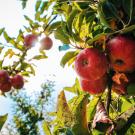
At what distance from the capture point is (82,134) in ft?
3.87

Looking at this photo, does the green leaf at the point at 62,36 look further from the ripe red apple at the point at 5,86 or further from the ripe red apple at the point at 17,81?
the ripe red apple at the point at 17,81

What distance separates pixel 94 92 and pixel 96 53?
202 millimetres

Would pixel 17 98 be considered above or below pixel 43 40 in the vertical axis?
below

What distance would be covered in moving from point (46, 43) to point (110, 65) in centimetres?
245

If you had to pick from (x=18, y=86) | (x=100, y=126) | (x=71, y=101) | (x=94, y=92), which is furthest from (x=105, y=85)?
(x=18, y=86)

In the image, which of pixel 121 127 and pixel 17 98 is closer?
pixel 121 127

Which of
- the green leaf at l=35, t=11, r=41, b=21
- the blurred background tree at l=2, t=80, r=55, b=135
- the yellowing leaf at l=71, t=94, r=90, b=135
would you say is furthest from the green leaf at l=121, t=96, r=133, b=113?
the blurred background tree at l=2, t=80, r=55, b=135

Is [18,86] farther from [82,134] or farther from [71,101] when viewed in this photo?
[82,134]

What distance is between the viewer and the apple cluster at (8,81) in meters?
3.09

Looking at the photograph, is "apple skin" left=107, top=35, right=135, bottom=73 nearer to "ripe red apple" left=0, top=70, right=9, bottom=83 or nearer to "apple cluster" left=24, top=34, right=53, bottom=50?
"ripe red apple" left=0, top=70, right=9, bottom=83

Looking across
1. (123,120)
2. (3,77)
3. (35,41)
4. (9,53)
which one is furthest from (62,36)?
(35,41)

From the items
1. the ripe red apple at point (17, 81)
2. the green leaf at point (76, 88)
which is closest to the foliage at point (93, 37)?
the green leaf at point (76, 88)

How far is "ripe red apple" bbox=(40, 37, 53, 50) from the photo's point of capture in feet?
12.1

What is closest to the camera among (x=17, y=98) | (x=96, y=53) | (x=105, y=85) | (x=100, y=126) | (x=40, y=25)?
(x=100, y=126)
